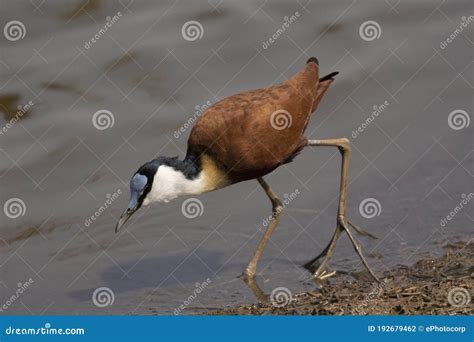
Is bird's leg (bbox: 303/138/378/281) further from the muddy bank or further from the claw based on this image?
the muddy bank

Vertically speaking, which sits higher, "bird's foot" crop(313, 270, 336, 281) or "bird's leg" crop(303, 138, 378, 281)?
"bird's leg" crop(303, 138, 378, 281)

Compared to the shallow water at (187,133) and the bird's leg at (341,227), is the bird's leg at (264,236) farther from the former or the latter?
the bird's leg at (341,227)

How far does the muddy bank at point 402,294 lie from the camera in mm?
7293

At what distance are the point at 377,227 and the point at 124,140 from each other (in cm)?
320

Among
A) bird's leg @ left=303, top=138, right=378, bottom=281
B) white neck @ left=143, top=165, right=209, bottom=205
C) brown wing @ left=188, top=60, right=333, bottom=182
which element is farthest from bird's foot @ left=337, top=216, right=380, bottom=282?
white neck @ left=143, top=165, right=209, bottom=205

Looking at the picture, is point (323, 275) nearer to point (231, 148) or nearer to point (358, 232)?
point (358, 232)

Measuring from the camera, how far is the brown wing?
8156mm

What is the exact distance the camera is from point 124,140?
11016 mm

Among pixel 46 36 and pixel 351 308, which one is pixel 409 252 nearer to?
pixel 351 308

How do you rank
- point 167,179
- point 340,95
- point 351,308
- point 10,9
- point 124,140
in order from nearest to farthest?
1. point 351,308
2. point 167,179
3. point 124,140
4. point 340,95
5. point 10,9

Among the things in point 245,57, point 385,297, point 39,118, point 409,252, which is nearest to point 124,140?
point 39,118

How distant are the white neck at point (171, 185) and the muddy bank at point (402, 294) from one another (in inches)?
41.8

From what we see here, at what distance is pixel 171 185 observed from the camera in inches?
324

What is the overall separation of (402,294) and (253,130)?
184 centimetres
